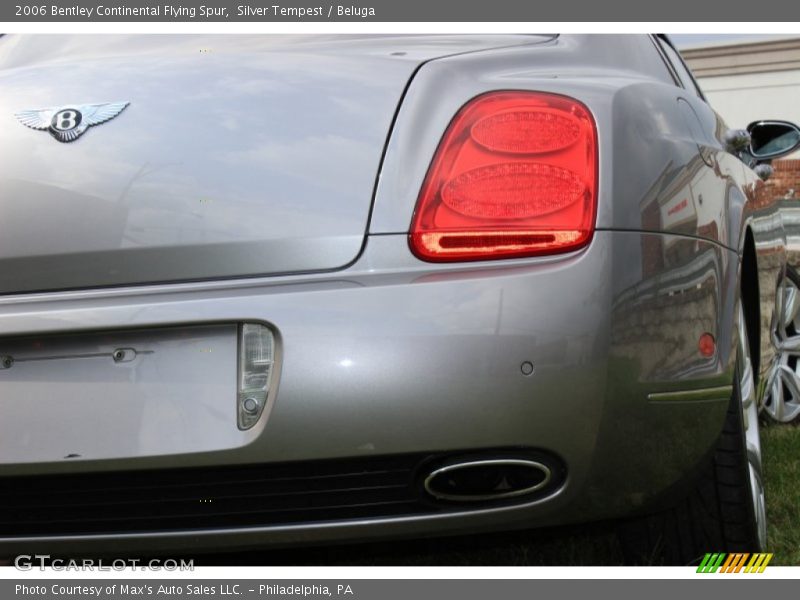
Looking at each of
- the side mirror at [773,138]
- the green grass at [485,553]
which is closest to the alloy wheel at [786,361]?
the side mirror at [773,138]

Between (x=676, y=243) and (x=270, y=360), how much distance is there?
2.47 ft

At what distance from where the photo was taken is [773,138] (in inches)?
150

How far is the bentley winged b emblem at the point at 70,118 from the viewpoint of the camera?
1.89 m

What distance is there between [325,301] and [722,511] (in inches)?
39.1

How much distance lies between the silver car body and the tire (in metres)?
0.19

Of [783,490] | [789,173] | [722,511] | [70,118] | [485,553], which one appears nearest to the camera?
[70,118]

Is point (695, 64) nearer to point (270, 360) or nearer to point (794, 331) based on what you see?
point (794, 331)

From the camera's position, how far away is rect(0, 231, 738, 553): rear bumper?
1678mm

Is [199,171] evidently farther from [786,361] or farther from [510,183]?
[786,361]

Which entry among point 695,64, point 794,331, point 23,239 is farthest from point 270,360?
point 695,64

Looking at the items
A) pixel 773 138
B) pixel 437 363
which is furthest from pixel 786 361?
pixel 437 363

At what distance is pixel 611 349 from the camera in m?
1.72

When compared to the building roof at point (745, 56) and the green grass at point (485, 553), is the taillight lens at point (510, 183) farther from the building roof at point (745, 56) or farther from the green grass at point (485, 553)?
the building roof at point (745, 56)

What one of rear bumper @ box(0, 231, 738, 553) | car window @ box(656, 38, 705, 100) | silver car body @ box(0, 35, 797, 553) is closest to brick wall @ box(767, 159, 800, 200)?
car window @ box(656, 38, 705, 100)
